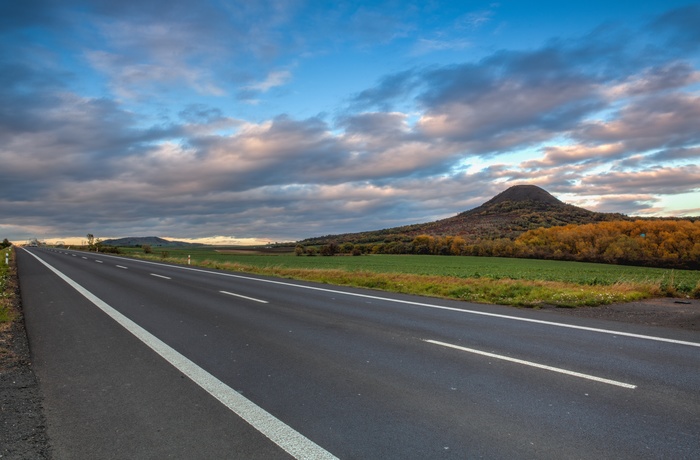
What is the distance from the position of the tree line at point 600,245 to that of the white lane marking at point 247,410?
59080 mm

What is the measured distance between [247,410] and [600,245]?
70901 millimetres

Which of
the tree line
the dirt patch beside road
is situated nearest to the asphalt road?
the dirt patch beside road

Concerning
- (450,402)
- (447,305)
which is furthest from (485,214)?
(450,402)

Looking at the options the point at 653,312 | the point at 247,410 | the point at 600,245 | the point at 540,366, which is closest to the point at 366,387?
the point at 247,410

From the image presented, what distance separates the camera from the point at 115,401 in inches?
185

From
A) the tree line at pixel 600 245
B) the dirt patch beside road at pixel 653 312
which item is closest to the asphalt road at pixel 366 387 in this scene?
the dirt patch beside road at pixel 653 312

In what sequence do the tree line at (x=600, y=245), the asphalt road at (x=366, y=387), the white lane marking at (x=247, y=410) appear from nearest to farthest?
1. the white lane marking at (x=247, y=410)
2. the asphalt road at (x=366, y=387)
3. the tree line at (x=600, y=245)

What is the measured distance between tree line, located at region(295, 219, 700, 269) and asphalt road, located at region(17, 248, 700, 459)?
55.1 meters

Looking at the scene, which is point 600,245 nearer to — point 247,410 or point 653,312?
point 653,312

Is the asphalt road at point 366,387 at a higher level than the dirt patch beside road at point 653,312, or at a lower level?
higher

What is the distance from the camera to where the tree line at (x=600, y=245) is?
56.6 meters

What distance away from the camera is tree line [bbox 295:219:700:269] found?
56594 millimetres

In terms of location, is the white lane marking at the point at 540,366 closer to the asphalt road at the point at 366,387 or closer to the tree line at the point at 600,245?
the asphalt road at the point at 366,387

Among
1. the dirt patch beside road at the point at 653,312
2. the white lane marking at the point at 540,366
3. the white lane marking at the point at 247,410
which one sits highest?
the white lane marking at the point at 247,410
